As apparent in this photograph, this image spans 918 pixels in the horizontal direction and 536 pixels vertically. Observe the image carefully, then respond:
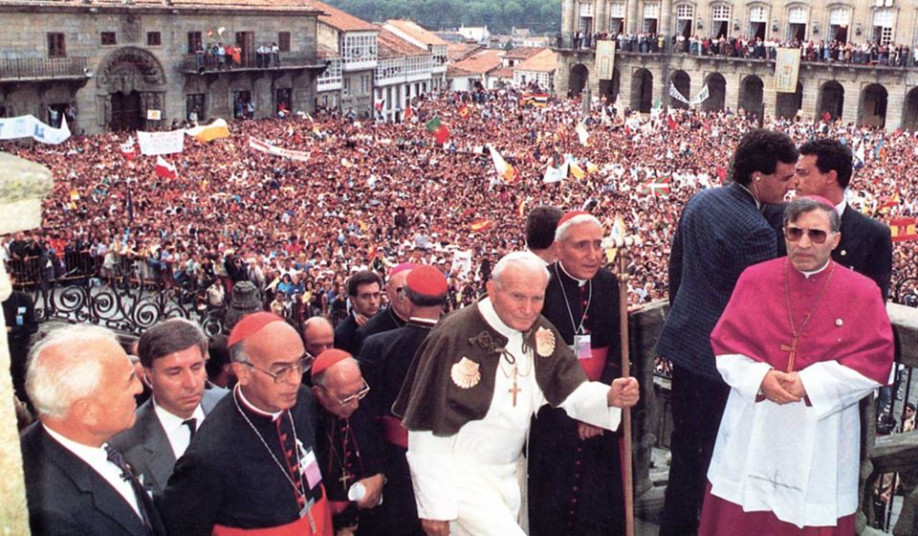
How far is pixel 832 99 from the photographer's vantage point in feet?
176

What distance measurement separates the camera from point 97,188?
2431cm

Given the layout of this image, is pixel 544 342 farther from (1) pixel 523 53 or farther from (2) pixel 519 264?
(1) pixel 523 53

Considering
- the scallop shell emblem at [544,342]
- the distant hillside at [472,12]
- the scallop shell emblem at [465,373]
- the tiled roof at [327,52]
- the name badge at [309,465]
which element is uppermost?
the distant hillside at [472,12]

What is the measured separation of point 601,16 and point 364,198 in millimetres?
39177

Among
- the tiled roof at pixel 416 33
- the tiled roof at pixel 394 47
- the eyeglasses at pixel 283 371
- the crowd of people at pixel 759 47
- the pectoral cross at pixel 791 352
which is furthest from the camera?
the tiled roof at pixel 416 33

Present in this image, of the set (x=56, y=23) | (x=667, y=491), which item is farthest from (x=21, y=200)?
(x=56, y=23)

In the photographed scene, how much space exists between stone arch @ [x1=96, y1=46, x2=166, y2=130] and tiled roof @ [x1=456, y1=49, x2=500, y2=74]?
52.2m

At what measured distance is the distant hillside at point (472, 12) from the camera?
163125 millimetres

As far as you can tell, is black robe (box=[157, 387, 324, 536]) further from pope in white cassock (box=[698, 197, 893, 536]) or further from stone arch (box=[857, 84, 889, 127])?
stone arch (box=[857, 84, 889, 127])

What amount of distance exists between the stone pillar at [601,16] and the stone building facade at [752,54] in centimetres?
6

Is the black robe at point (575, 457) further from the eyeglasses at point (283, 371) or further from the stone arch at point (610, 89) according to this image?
the stone arch at point (610, 89)

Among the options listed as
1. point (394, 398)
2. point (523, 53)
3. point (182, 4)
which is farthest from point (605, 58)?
point (394, 398)

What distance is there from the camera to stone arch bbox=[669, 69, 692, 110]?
58.1 m

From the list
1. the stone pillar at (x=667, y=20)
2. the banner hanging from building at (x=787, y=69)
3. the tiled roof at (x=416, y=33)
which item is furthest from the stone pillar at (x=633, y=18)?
the tiled roof at (x=416, y=33)
